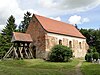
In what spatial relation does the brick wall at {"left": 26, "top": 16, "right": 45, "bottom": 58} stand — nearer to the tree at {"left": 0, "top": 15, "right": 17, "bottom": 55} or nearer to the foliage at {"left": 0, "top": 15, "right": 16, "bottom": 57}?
the foliage at {"left": 0, "top": 15, "right": 16, "bottom": 57}

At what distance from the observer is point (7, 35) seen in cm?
6769

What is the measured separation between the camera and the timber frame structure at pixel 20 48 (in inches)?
1688

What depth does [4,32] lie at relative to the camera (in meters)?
69.6

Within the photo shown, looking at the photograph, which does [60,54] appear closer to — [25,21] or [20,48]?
[20,48]

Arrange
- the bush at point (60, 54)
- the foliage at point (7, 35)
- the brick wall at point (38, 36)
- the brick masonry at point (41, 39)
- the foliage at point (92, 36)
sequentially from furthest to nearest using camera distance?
the foliage at point (92, 36)
the foliage at point (7, 35)
the brick wall at point (38, 36)
the brick masonry at point (41, 39)
the bush at point (60, 54)

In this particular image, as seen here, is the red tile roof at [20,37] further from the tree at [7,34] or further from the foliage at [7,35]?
the tree at [7,34]

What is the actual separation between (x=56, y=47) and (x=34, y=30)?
727 centimetres

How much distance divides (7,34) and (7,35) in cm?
76

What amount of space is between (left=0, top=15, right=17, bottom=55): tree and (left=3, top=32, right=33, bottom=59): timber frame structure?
59.0 feet

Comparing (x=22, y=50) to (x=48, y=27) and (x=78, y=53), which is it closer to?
(x=48, y=27)

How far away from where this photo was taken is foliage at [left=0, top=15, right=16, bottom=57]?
208 feet

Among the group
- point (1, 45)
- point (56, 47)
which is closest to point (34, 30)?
point (56, 47)

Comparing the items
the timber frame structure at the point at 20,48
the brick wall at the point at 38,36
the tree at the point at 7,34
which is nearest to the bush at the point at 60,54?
the brick wall at the point at 38,36

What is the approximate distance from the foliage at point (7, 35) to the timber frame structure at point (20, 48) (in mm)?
16703
